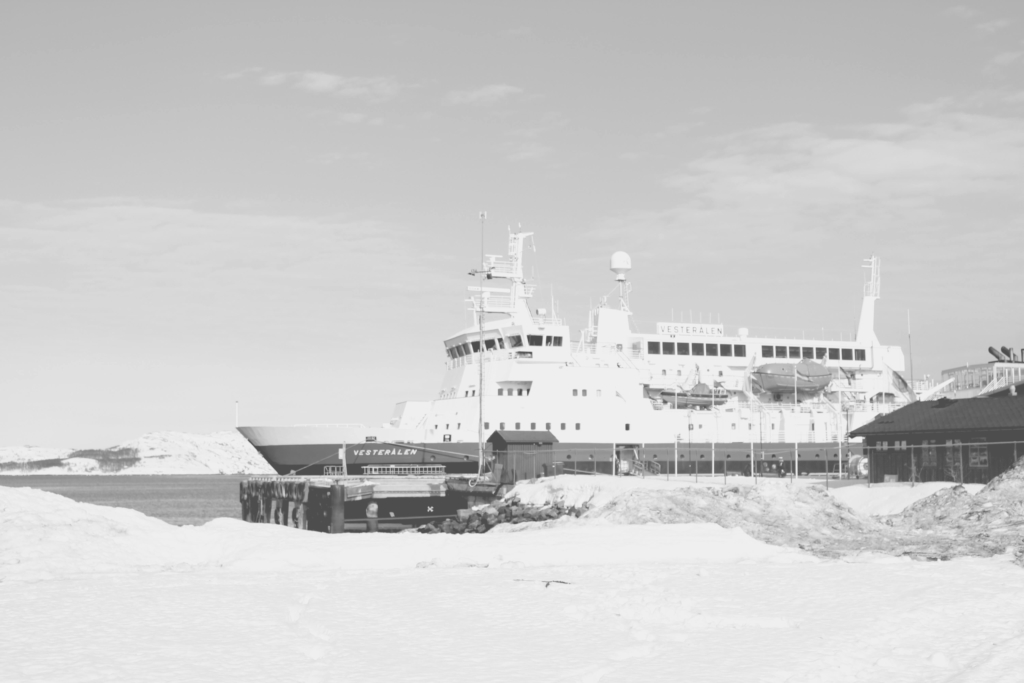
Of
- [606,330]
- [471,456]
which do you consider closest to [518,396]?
[471,456]

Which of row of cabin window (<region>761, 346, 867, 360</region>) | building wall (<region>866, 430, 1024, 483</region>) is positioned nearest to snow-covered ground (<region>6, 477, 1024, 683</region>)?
A: building wall (<region>866, 430, 1024, 483</region>)

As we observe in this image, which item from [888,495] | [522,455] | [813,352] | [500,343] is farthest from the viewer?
[813,352]

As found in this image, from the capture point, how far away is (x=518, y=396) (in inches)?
1969

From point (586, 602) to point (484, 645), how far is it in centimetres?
250

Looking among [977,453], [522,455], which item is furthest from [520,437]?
[977,453]

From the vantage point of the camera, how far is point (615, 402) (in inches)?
2019

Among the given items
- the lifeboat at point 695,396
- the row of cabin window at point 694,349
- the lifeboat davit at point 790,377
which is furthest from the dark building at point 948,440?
the row of cabin window at point 694,349

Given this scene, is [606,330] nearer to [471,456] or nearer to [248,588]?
[471,456]

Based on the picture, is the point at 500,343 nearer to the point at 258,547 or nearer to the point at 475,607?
the point at 258,547

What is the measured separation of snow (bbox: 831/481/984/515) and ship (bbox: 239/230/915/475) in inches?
517

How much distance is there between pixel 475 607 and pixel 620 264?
147ft

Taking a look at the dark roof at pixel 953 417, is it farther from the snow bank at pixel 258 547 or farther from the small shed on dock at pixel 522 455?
the snow bank at pixel 258 547

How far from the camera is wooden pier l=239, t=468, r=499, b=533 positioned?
3120 centimetres

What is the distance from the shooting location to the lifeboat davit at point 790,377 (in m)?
55.8
